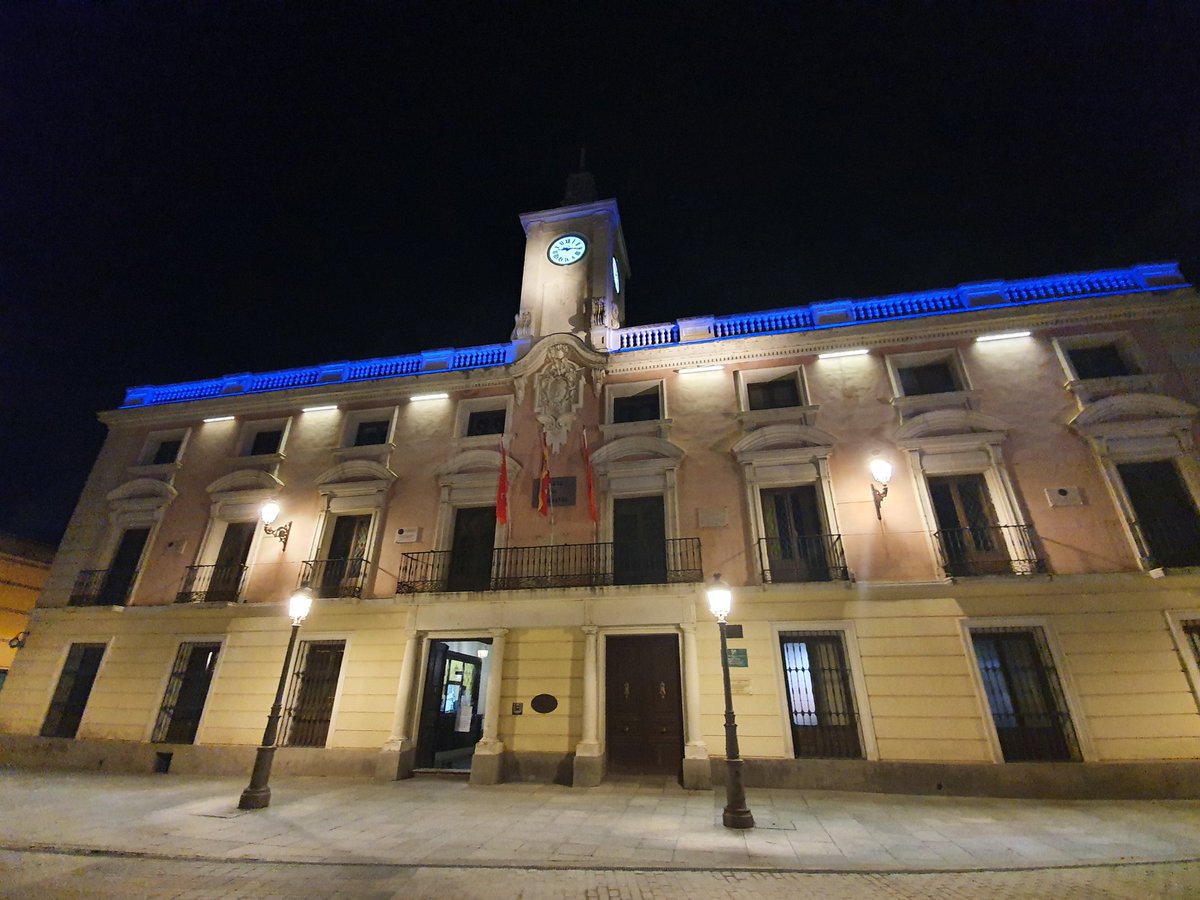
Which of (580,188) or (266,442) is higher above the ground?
(580,188)

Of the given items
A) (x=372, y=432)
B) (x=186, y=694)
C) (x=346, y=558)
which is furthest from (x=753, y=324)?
(x=186, y=694)

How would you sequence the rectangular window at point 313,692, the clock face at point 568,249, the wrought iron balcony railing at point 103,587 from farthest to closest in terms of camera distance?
the clock face at point 568,249 → the wrought iron balcony railing at point 103,587 → the rectangular window at point 313,692

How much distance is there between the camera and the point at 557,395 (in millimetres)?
14984

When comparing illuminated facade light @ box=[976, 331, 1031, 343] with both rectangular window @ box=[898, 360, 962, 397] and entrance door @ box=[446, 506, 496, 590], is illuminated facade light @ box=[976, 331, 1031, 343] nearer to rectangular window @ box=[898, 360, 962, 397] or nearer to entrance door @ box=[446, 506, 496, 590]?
rectangular window @ box=[898, 360, 962, 397]

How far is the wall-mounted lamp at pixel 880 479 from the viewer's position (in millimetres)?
11750

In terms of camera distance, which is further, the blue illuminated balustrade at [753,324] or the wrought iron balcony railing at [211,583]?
the wrought iron balcony railing at [211,583]

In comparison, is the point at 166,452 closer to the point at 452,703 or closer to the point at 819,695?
the point at 452,703

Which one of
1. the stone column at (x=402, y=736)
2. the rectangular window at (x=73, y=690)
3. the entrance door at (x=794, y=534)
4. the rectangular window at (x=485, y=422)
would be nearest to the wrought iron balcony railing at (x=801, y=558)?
the entrance door at (x=794, y=534)

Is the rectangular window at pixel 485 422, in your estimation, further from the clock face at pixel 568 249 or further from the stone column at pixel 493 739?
the clock face at pixel 568 249

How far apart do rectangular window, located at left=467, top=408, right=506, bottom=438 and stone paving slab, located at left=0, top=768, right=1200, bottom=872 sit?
9063mm

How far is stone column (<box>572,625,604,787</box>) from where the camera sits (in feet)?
35.3

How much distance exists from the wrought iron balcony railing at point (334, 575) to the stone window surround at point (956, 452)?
14.2 meters

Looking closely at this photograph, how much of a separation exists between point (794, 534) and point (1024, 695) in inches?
210

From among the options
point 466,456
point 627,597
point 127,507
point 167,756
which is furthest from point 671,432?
point 127,507
